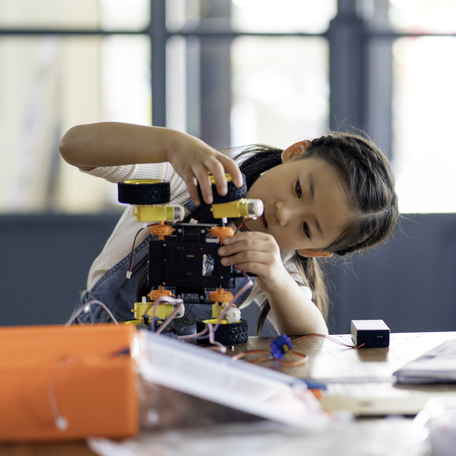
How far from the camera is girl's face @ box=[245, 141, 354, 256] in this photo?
104 cm

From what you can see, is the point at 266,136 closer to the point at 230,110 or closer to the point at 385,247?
the point at 230,110

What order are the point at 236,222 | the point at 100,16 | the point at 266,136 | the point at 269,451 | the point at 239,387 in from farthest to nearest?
1. the point at 266,136
2. the point at 100,16
3. the point at 236,222
4. the point at 239,387
5. the point at 269,451

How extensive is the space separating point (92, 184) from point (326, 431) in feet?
6.66

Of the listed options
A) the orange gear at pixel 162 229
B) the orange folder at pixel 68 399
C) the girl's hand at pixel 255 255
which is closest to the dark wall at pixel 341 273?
the girl's hand at pixel 255 255

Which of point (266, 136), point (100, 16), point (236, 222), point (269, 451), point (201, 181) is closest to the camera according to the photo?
point (269, 451)

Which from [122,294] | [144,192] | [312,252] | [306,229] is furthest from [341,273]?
[144,192]

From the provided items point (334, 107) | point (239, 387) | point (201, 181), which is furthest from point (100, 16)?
point (239, 387)

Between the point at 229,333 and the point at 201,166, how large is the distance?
0.25 m

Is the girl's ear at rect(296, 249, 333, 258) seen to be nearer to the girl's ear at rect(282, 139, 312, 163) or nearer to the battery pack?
the girl's ear at rect(282, 139, 312, 163)

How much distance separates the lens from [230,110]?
2387 mm

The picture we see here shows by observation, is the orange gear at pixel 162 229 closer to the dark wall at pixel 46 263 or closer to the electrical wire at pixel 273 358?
the electrical wire at pixel 273 358

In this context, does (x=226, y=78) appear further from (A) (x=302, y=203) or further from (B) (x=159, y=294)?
(B) (x=159, y=294)

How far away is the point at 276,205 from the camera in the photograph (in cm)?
104

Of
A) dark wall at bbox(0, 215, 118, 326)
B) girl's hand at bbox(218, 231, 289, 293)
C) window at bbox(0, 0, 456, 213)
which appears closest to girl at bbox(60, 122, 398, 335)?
girl's hand at bbox(218, 231, 289, 293)
